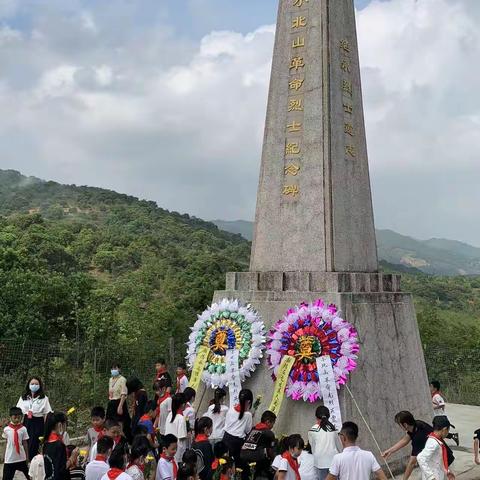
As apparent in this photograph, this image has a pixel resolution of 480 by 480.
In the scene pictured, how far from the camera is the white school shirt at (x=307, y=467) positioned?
4684 mm

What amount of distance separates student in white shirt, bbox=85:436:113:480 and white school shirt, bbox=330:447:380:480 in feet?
5.43

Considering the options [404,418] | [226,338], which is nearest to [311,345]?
[226,338]

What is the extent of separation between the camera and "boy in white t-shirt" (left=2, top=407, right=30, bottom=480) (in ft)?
18.5

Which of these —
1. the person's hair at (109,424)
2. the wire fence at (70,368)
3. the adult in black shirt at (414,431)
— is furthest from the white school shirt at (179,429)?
the wire fence at (70,368)

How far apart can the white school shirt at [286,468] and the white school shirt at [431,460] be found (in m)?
0.99

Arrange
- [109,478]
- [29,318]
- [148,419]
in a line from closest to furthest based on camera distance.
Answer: [109,478], [148,419], [29,318]

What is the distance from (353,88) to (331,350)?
12.6 feet

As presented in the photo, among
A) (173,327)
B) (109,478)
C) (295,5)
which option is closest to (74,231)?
(173,327)

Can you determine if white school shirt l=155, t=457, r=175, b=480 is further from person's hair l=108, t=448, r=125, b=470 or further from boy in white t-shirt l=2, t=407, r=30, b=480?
boy in white t-shirt l=2, t=407, r=30, b=480

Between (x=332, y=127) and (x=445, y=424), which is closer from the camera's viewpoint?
(x=445, y=424)

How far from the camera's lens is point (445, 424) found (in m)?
4.38

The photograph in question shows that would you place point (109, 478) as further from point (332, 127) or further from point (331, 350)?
point (332, 127)

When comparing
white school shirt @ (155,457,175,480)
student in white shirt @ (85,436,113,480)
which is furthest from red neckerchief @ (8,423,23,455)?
white school shirt @ (155,457,175,480)

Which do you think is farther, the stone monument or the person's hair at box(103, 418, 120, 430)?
the stone monument
